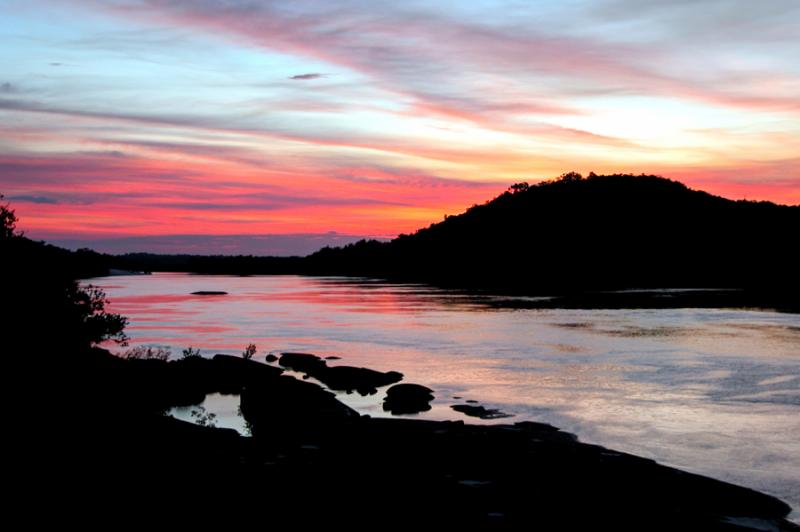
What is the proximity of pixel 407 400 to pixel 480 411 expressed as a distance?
3016mm

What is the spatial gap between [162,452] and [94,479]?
2.57m

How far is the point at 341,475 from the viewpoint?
57.2 feet

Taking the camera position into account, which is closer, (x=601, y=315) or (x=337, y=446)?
(x=337, y=446)

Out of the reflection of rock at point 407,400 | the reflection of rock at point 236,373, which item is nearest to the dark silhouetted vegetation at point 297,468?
the reflection of rock at point 407,400

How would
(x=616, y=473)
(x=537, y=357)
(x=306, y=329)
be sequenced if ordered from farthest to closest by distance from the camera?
(x=306, y=329) → (x=537, y=357) → (x=616, y=473)

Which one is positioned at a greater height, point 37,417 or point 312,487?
point 37,417

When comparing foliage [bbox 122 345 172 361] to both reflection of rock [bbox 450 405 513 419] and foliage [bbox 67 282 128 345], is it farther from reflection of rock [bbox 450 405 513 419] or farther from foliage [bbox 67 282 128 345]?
reflection of rock [bbox 450 405 513 419]

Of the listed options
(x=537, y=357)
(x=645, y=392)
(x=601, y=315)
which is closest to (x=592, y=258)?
(x=601, y=315)

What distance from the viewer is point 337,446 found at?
20.8m

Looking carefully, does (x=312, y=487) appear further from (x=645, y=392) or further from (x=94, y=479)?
(x=645, y=392)

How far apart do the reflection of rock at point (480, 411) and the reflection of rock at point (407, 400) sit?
1328mm

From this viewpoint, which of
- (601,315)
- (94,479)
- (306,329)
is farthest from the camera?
(601,315)

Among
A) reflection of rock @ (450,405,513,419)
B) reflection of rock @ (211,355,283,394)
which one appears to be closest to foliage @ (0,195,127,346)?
reflection of rock @ (211,355,283,394)

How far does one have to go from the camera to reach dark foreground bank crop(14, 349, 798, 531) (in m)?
14.4
